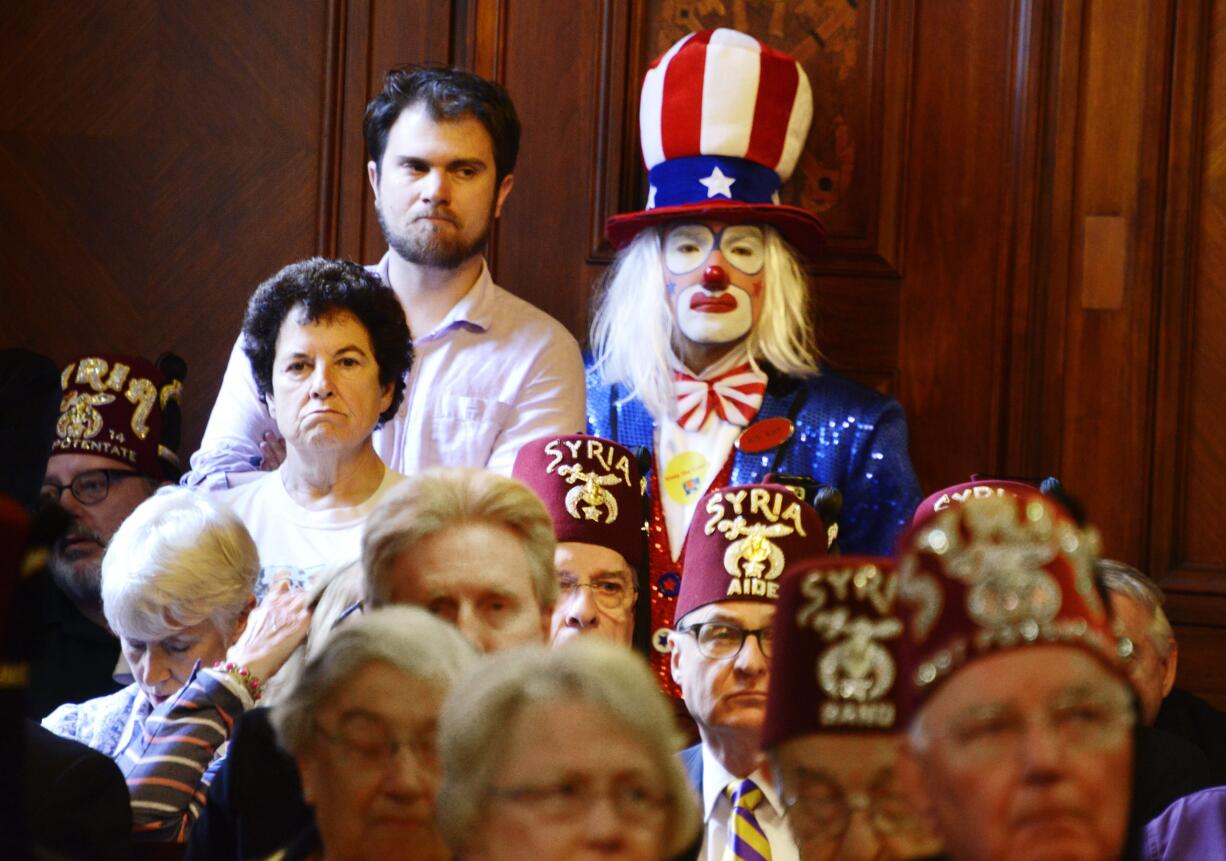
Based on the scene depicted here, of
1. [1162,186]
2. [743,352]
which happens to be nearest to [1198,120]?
[1162,186]

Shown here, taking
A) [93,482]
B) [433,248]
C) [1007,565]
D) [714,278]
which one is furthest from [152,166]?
[1007,565]

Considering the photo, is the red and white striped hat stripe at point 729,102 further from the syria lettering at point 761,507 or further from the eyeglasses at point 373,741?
the eyeglasses at point 373,741

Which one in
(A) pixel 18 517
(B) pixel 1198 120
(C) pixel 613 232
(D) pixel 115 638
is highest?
(B) pixel 1198 120

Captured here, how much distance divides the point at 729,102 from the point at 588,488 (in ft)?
3.50

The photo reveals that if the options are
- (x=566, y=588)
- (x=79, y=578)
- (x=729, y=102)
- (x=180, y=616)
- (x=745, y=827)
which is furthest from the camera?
(x=729, y=102)

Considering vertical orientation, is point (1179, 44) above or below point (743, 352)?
above

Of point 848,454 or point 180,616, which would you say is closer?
point 180,616

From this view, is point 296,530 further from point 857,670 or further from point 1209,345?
point 1209,345

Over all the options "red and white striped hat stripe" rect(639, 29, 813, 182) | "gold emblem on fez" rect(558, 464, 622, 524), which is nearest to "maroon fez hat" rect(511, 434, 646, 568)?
"gold emblem on fez" rect(558, 464, 622, 524)

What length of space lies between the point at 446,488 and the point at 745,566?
580 mm

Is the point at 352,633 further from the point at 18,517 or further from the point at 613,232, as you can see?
the point at 613,232

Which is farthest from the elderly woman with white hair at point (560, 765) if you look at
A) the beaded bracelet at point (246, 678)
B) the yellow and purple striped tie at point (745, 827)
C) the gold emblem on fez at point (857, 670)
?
the beaded bracelet at point (246, 678)

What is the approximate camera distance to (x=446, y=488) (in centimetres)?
173

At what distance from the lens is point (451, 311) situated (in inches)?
131
